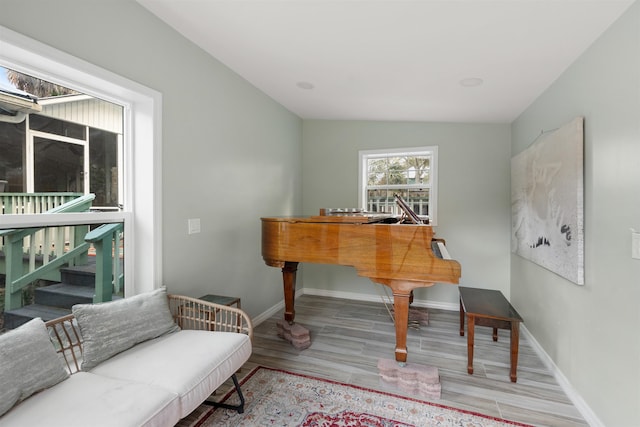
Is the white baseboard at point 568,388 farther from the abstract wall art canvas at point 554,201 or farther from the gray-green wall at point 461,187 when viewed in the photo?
the gray-green wall at point 461,187

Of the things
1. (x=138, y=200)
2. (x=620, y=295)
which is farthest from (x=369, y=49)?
(x=620, y=295)

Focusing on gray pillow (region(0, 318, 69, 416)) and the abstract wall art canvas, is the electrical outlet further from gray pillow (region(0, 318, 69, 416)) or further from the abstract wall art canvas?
the abstract wall art canvas

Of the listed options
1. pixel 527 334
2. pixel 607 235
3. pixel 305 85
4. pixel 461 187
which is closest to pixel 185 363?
pixel 607 235

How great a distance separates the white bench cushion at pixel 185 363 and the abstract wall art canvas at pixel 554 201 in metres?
2.21

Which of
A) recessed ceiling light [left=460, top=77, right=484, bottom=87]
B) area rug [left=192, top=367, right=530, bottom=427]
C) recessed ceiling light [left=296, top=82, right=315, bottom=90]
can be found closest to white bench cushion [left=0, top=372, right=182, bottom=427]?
area rug [left=192, top=367, right=530, bottom=427]

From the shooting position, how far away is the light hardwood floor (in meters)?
1.95

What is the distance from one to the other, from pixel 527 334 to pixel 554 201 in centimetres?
141

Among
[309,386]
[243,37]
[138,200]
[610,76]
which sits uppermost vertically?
[243,37]

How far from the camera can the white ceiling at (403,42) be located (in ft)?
5.41

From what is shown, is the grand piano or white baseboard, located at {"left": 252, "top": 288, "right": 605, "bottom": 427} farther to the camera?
the grand piano

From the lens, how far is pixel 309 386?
2.12m

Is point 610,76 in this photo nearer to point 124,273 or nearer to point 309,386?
point 309,386

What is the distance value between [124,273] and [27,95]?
45.8 inches

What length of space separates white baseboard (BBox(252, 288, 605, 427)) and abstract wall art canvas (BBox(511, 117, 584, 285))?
2.39 feet
